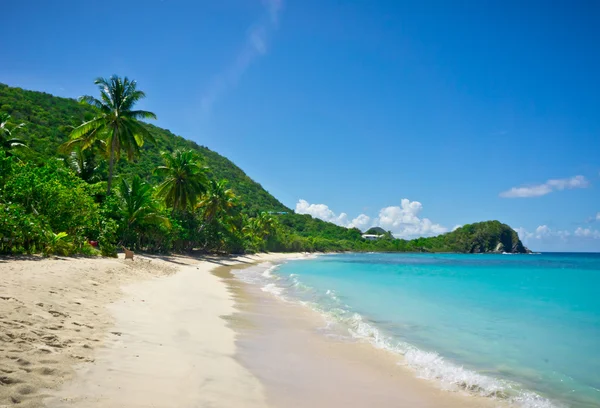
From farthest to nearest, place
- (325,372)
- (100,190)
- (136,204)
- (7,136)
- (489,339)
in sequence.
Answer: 1. (7,136)
2. (136,204)
3. (100,190)
4. (489,339)
5. (325,372)

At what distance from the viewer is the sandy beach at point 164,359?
13.1 feet

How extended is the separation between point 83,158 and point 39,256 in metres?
18.6

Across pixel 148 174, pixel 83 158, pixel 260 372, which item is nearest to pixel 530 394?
pixel 260 372

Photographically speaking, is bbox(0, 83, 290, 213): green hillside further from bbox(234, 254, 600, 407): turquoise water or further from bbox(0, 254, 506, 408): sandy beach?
bbox(234, 254, 600, 407): turquoise water

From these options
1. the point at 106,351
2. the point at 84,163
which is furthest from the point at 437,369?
the point at 84,163

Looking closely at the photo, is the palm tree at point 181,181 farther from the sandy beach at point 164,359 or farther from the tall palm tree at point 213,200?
the sandy beach at point 164,359

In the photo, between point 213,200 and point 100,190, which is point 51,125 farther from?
point 100,190

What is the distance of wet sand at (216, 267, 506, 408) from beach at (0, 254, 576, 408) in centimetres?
2

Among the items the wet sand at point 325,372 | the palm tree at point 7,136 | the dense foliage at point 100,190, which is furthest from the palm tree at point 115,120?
the wet sand at point 325,372

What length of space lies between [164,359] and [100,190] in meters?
21.4

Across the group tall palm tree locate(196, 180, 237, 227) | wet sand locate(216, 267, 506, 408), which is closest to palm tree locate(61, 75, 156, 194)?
tall palm tree locate(196, 180, 237, 227)

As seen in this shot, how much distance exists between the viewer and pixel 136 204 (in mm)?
26688

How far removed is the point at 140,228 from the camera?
Result: 29078 mm

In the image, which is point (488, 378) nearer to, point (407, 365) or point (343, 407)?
point (407, 365)
